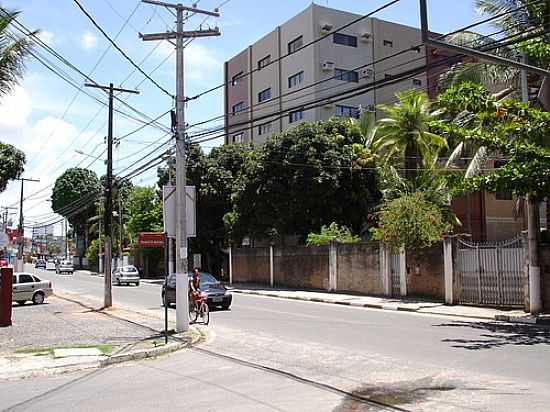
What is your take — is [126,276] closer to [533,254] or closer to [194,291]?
[194,291]

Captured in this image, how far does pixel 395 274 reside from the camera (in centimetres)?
2939

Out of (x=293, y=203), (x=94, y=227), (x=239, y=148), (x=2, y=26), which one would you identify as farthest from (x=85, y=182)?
(x=2, y=26)

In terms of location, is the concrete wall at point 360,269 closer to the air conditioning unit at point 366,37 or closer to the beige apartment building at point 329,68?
the beige apartment building at point 329,68

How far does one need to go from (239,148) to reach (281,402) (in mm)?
44426

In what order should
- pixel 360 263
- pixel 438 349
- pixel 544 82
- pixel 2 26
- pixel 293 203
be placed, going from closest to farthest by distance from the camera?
pixel 438 349, pixel 2 26, pixel 544 82, pixel 360 263, pixel 293 203

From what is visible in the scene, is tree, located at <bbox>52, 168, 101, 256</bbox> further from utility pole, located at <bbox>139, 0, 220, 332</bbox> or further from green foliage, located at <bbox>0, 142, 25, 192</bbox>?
utility pole, located at <bbox>139, 0, 220, 332</bbox>

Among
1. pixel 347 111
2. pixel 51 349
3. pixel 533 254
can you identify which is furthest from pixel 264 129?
pixel 51 349

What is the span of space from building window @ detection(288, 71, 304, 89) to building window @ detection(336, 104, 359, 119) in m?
3.75

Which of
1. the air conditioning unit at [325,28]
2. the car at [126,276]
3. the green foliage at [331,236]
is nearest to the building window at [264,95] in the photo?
the air conditioning unit at [325,28]

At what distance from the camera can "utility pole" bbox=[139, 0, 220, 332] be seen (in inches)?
678

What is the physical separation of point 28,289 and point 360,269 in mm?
17079

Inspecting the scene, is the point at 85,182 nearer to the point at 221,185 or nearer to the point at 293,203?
the point at 221,185

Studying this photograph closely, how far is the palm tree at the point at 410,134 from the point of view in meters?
34.2

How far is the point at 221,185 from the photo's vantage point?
163 ft
